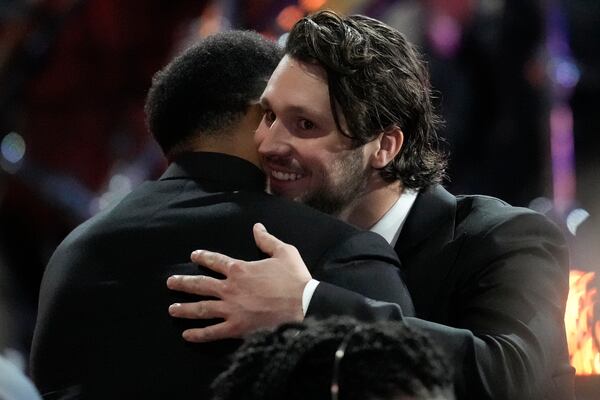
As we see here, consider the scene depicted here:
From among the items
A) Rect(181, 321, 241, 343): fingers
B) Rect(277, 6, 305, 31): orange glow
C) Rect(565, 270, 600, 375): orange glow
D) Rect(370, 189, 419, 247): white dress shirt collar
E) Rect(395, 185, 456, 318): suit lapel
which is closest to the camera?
Rect(181, 321, 241, 343): fingers

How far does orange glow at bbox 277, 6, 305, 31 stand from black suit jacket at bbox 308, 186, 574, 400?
3.67 metres

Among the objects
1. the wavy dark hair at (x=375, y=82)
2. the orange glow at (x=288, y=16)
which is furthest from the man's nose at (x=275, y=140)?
the orange glow at (x=288, y=16)

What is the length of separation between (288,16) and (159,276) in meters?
4.34

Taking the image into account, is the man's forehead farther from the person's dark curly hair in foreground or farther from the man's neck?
the person's dark curly hair in foreground

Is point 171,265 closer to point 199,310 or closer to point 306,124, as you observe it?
point 199,310

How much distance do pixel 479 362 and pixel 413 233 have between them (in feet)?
1.35

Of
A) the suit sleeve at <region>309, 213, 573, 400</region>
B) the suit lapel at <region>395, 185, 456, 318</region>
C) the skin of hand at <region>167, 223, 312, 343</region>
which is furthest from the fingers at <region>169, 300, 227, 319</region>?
the suit lapel at <region>395, 185, 456, 318</region>

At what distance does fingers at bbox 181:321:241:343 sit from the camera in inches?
68.5

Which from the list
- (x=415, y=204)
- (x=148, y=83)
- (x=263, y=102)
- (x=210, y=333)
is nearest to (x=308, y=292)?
(x=210, y=333)

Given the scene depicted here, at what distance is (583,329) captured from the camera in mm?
3373

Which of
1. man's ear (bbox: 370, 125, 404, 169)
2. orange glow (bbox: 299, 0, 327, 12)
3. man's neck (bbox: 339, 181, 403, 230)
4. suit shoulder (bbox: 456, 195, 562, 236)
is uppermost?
man's ear (bbox: 370, 125, 404, 169)

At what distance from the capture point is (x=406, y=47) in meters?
2.47

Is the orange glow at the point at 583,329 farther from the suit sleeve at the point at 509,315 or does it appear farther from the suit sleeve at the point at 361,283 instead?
the suit sleeve at the point at 361,283

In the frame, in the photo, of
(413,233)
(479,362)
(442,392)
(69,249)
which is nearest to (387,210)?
(413,233)
